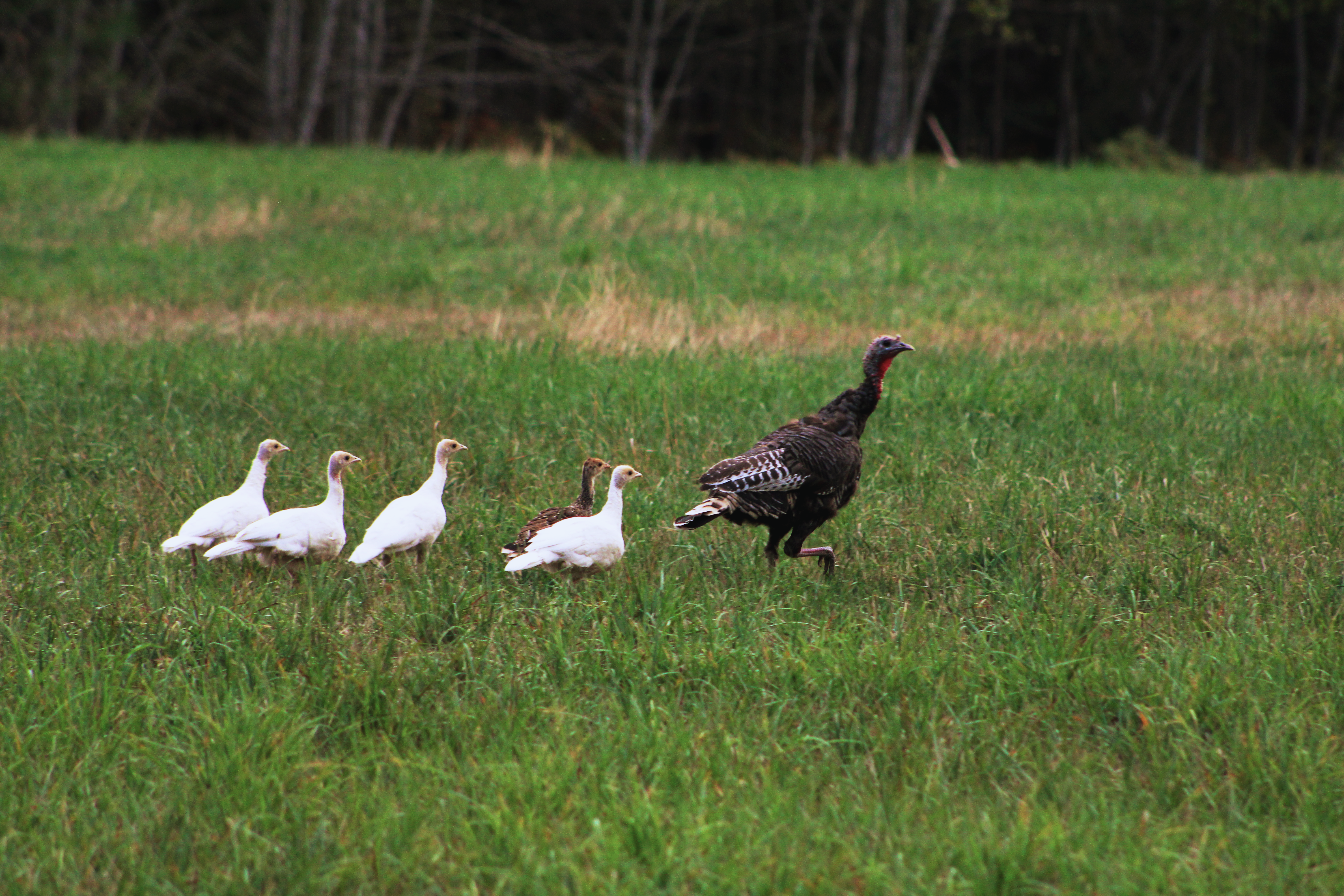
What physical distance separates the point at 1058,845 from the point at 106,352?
893 centimetres

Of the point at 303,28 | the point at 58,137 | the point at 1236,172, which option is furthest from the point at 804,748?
the point at 303,28

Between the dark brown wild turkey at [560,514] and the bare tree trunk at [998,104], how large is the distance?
128ft

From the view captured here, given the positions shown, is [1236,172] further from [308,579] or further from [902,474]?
[308,579]

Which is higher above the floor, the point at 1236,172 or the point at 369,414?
the point at 1236,172

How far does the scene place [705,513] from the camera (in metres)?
4.98

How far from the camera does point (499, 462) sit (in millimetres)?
7242

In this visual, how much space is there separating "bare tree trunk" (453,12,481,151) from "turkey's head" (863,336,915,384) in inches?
1091

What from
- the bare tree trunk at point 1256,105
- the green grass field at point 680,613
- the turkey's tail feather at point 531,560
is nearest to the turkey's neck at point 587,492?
the green grass field at point 680,613

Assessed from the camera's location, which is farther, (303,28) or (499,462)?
(303,28)

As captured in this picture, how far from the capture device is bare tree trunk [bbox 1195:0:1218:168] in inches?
1463

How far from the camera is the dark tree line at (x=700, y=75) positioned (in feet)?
102

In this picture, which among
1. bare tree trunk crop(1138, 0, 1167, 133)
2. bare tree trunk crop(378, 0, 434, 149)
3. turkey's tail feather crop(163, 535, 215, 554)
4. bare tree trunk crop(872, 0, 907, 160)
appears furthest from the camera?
bare tree trunk crop(1138, 0, 1167, 133)

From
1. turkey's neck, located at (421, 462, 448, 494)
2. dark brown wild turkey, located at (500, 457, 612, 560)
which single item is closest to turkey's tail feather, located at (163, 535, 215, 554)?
turkey's neck, located at (421, 462, 448, 494)

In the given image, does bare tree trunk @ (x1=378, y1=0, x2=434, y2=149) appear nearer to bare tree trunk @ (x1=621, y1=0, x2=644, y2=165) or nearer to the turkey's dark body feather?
bare tree trunk @ (x1=621, y1=0, x2=644, y2=165)
